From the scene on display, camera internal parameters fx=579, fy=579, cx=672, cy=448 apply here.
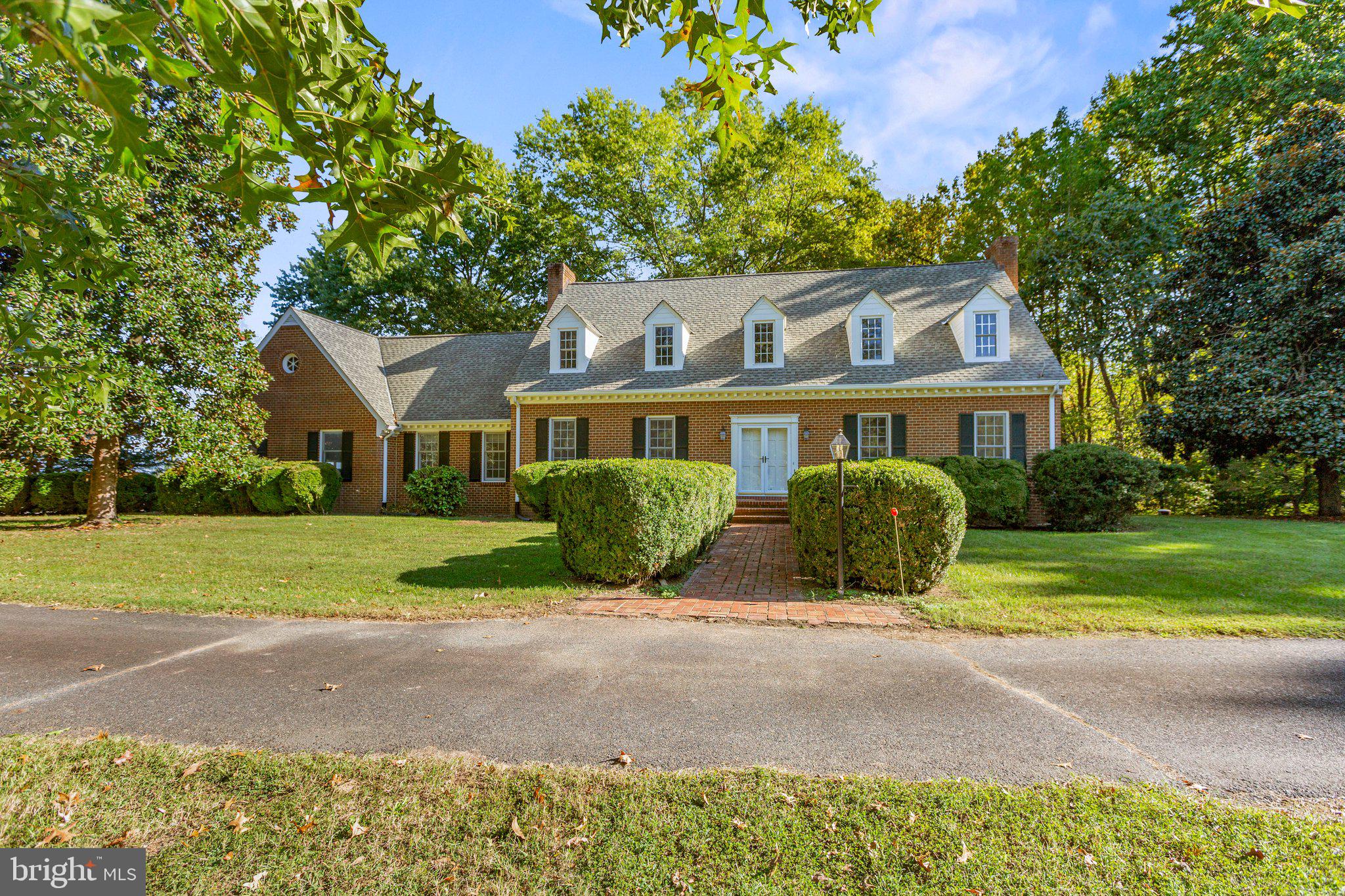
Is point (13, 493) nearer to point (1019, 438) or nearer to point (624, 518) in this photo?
point (624, 518)

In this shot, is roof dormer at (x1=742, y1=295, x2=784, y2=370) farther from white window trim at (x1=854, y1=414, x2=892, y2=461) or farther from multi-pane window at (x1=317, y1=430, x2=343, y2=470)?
multi-pane window at (x1=317, y1=430, x2=343, y2=470)

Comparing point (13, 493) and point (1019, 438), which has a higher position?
point (1019, 438)

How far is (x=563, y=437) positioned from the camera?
17594mm

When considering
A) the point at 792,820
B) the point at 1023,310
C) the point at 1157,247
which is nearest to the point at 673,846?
the point at 792,820

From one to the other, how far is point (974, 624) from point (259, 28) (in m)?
6.77

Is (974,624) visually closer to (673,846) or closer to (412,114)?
(673,846)

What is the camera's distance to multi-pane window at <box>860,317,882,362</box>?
16688 mm

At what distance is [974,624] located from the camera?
5.94 meters

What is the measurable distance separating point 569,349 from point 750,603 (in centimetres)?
1319

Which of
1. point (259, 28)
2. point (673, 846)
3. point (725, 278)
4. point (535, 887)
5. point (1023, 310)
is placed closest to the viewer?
point (259, 28)

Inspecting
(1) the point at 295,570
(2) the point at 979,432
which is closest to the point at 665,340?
(2) the point at 979,432

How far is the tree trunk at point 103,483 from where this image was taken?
14859 millimetres

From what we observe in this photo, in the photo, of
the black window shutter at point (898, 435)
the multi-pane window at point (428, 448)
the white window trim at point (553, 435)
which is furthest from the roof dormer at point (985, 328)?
the multi-pane window at point (428, 448)

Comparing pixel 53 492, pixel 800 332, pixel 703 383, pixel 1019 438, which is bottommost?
pixel 53 492
